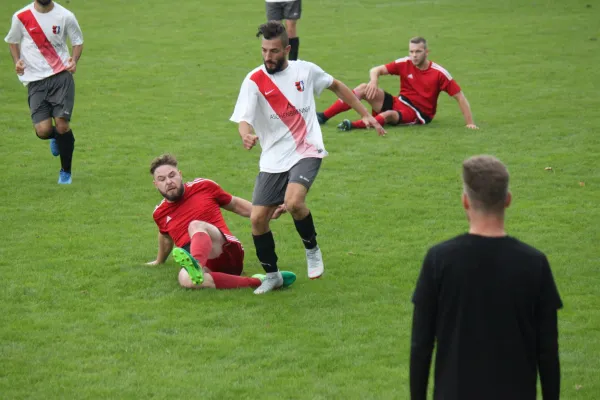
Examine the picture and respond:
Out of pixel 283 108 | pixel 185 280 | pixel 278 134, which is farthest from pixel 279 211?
pixel 185 280

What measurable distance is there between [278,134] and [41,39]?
17.5 feet

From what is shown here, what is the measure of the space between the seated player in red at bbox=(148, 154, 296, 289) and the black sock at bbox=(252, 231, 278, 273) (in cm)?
19

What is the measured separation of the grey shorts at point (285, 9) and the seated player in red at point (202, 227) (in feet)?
34.2

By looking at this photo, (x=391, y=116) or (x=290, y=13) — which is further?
(x=290, y=13)

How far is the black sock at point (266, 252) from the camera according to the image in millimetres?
8492

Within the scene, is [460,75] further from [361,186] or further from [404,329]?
[404,329]

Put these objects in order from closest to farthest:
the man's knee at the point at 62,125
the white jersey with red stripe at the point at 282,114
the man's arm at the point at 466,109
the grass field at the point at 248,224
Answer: the grass field at the point at 248,224 → the white jersey with red stripe at the point at 282,114 → the man's knee at the point at 62,125 → the man's arm at the point at 466,109

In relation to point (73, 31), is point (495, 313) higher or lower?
higher

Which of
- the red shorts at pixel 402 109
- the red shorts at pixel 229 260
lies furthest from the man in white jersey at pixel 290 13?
the red shorts at pixel 229 260

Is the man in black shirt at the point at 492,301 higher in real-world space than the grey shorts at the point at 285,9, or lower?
higher

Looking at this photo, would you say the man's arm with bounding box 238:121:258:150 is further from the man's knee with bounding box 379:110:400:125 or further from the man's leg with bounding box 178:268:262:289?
the man's knee with bounding box 379:110:400:125

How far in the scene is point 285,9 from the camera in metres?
19.1

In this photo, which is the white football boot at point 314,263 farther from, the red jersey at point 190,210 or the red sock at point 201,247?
the red sock at point 201,247

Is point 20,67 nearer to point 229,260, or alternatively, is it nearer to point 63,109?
point 63,109
